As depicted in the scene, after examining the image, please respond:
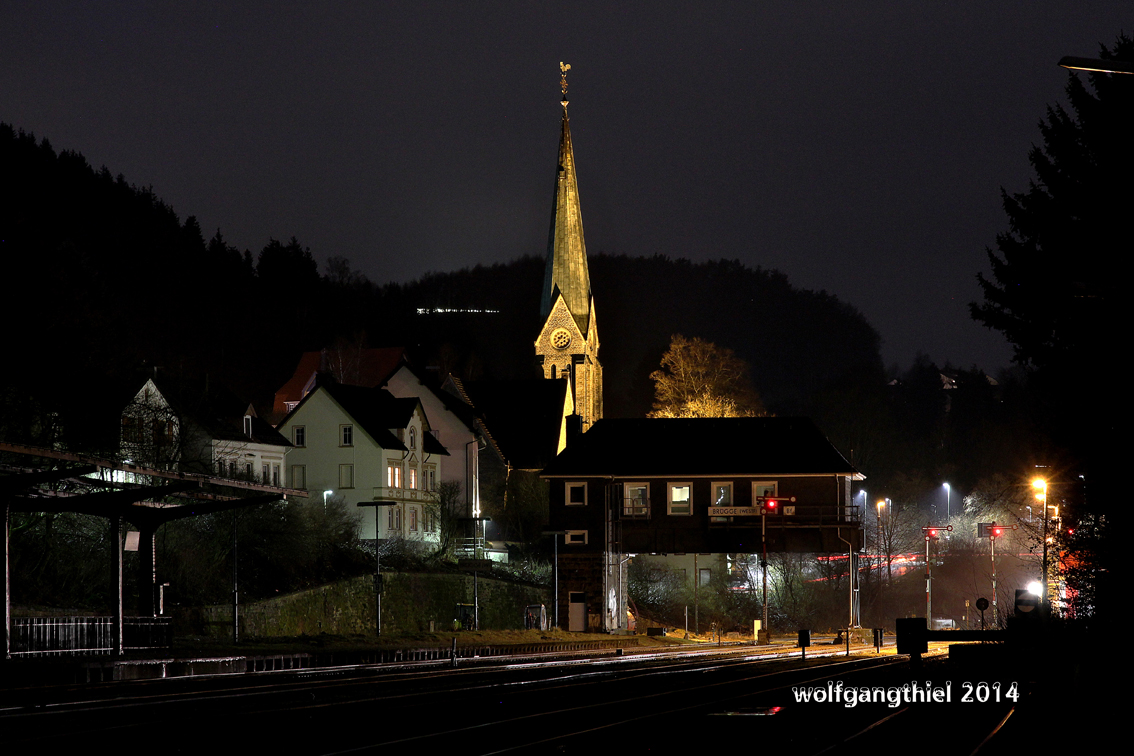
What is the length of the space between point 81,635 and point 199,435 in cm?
3400

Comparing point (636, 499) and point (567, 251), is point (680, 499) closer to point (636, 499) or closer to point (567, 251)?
point (636, 499)

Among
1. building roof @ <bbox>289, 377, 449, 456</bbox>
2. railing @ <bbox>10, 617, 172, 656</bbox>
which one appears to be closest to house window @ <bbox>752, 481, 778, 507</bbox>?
building roof @ <bbox>289, 377, 449, 456</bbox>

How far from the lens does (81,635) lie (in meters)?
25.5

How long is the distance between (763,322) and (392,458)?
93.4m

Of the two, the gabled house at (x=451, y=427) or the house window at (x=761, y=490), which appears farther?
the gabled house at (x=451, y=427)

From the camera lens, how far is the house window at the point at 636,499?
59.8 m

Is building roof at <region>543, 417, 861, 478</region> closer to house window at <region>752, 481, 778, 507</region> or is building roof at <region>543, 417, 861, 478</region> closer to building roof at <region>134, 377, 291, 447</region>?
house window at <region>752, 481, 778, 507</region>

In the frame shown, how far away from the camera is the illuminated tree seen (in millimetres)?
96000

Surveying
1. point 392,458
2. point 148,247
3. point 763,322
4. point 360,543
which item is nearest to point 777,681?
point 360,543

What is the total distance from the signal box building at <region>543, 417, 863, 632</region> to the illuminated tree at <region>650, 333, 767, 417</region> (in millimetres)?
32365

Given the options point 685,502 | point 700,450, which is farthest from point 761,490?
point 700,450

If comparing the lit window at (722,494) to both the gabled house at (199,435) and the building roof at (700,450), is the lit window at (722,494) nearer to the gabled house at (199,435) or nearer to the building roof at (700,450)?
the building roof at (700,450)

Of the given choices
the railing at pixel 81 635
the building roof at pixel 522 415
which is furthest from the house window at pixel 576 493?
the railing at pixel 81 635

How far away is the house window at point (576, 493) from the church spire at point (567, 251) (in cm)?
5886
